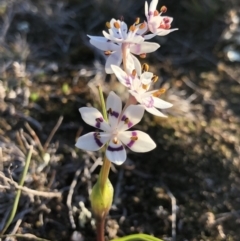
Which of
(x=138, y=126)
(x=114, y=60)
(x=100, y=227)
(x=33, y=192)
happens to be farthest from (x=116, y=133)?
(x=138, y=126)

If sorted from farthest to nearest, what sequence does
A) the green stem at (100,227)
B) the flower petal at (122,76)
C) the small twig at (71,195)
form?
the small twig at (71,195) < the green stem at (100,227) < the flower petal at (122,76)

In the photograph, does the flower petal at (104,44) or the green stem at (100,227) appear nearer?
the flower petal at (104,44)

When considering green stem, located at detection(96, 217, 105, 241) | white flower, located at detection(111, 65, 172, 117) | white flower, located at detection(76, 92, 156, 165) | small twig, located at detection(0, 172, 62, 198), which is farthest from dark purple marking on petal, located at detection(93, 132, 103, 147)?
small twig, located at detection(0, 172, 62, 198)

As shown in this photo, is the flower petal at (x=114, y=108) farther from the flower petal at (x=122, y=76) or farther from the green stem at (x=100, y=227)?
the green stem at (x=100, y=227)

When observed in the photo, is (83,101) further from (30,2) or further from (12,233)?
(30,2)

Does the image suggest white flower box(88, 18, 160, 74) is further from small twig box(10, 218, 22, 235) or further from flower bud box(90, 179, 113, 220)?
small twig box(10, 218, 22, 235)

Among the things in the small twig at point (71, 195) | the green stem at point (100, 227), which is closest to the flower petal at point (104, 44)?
the green stem at point (100, 227)
